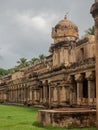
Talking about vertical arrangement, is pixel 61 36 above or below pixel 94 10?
above

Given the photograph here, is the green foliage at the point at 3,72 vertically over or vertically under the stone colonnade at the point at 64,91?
over

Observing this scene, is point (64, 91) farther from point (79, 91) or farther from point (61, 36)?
point (61, 36)

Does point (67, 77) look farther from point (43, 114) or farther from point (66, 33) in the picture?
point (43, 114)

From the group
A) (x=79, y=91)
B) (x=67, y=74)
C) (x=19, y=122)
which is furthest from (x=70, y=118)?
(x=67, y=74)

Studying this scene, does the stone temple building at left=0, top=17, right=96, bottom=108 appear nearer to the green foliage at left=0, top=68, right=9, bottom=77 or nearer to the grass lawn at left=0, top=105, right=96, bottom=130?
the grass lawn at left=0, top=105, right=96, bottom=130

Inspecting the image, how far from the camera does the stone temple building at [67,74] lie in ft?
92.6

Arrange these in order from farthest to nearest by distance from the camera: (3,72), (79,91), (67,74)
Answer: (3,72) < (67,74) < (79,91)

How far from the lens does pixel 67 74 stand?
31797mm

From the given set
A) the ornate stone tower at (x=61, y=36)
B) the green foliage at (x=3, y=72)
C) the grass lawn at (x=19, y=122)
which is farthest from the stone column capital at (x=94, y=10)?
the green foliage at (x=3, y=72)

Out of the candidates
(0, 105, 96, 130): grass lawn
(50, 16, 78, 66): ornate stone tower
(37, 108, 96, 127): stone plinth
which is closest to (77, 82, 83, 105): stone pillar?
(50, 16, 78, 66): ornate stone tower

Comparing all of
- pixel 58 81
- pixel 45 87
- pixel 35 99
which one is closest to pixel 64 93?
pixel 58 81

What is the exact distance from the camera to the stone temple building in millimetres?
28239

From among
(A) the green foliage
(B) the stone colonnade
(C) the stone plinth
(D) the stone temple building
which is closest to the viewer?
(C) the stone plinth

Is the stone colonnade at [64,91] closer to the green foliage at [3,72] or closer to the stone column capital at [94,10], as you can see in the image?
the stone column capital at [94,10]
